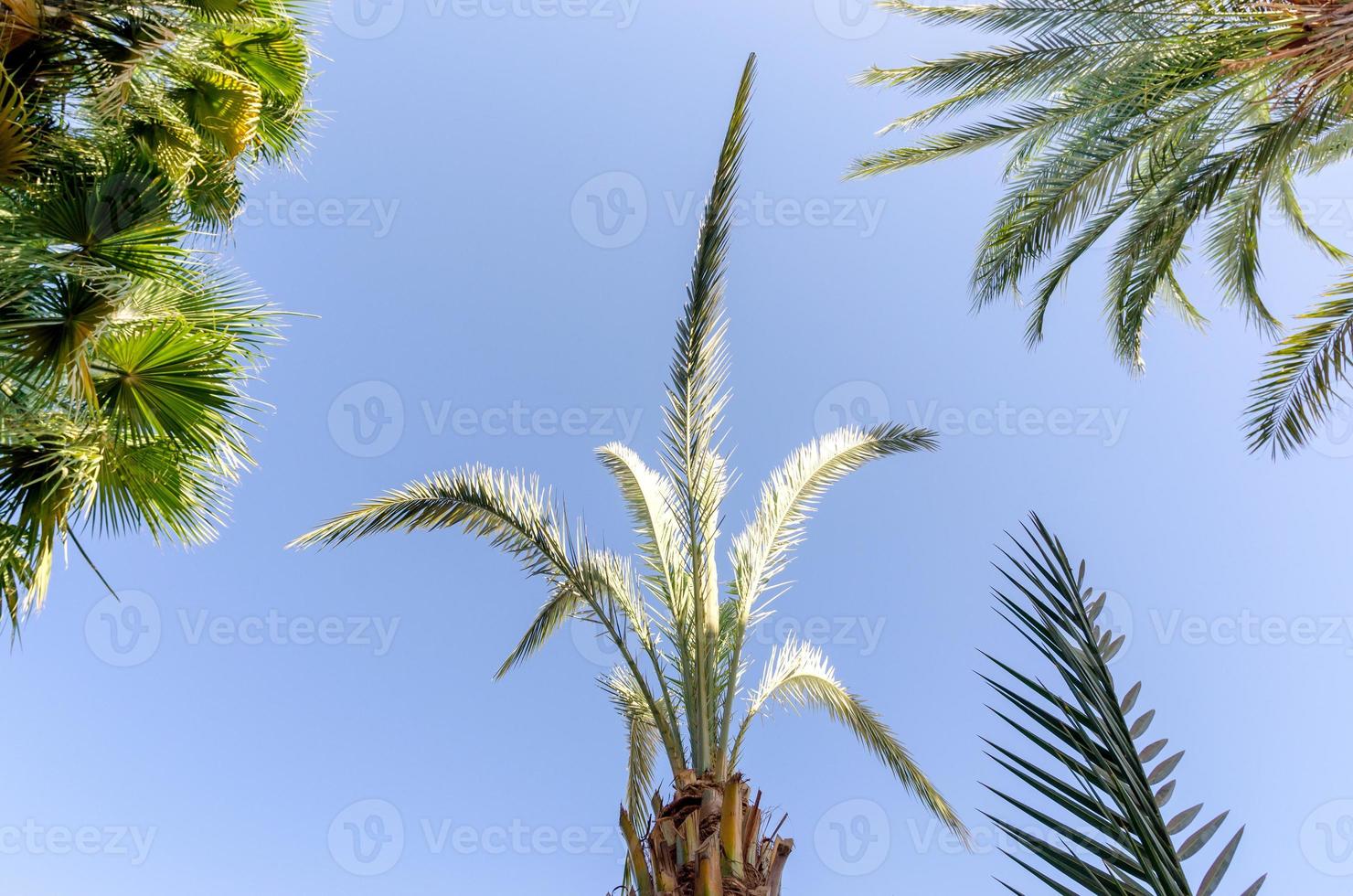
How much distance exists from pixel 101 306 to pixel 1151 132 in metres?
7.35

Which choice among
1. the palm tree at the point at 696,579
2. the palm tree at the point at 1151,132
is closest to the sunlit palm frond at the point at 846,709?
the palm tree at the point at 696,579

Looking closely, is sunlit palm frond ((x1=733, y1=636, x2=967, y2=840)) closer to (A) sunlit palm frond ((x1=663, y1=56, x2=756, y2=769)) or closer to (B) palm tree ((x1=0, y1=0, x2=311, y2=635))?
(A) sunlit palm frond ((x1=663, y1=56, x2=756, y2=769))

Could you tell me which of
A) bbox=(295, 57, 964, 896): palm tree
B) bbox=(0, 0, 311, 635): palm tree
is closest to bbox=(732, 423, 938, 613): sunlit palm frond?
bbox=(295, 57, 964, 896): palm tree

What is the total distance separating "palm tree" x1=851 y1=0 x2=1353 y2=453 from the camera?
5.96m

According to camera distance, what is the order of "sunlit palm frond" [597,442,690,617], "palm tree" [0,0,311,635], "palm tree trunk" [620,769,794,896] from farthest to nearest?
"sunlit palm frond" [597,442,690,617]
"palm tree trunk" [620,769,794,896]
"palm tree" [0,0,311,635]

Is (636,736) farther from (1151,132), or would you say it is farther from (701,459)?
(1151,132)

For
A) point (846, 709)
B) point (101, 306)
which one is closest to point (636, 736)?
point (846, 709)

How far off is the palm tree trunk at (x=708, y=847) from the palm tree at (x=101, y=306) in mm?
3750

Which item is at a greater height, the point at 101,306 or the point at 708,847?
the point at 101,306

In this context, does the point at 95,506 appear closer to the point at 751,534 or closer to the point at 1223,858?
the point at 751,534

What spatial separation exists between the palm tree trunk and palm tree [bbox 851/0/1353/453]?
5.18 metres

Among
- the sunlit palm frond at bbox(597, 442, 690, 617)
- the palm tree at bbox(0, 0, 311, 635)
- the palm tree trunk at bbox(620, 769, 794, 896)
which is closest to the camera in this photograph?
the palm tree at bbox(0, 0, 311, 635)

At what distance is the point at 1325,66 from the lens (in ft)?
16.9

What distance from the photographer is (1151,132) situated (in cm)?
656
